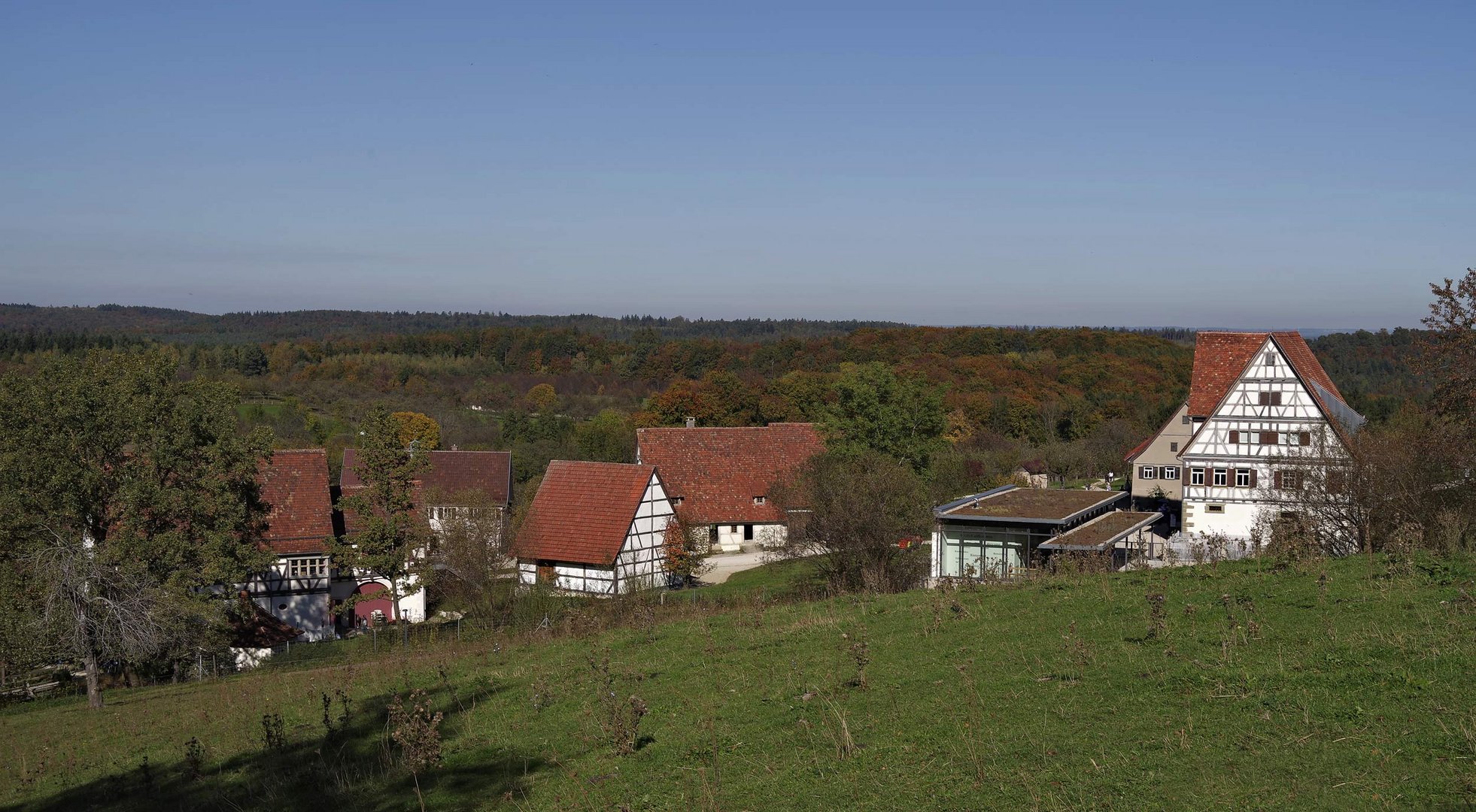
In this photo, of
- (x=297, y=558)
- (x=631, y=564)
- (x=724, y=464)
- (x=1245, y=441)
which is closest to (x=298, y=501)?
(x=297, y=558)

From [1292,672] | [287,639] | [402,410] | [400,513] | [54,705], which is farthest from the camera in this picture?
[402,410]

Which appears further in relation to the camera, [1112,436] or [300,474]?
[1112,436]

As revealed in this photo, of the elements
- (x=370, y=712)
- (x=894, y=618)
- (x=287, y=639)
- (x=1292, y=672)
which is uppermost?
(x=1292, y=672)

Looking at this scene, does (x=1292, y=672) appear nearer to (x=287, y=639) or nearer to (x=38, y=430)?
(x=38, y=430)

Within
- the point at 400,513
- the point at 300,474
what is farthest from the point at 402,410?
the point at 400,513

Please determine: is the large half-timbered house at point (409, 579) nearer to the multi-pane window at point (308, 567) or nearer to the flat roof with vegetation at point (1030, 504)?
the multi-pane window at point (308, 567)
